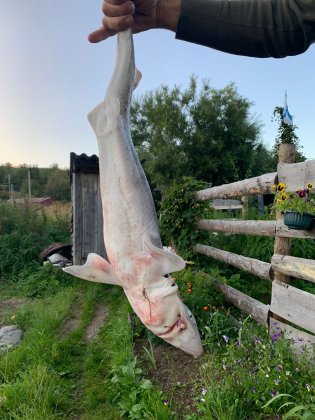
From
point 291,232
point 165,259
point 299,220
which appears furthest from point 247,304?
point 165,259

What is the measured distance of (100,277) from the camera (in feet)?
9.00

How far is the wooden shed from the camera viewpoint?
780 centimetres

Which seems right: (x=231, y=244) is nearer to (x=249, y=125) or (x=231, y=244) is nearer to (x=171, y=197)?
(x=171, y=197)

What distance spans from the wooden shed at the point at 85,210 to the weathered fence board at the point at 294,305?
16.8ft

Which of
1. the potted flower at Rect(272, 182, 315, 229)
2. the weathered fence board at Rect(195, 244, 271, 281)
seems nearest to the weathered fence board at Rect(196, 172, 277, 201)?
the potted flower at Rect(272, 182, 315, 229)

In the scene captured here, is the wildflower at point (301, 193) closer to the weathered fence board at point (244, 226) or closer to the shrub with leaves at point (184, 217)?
the weathered fence board at point (244, 226)

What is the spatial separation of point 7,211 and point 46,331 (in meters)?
5.67

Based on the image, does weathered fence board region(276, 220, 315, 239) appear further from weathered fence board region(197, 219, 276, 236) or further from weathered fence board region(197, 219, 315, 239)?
weathered fence board region(197, 219, 276, 236)

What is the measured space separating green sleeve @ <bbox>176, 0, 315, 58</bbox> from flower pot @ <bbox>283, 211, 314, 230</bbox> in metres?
1.42

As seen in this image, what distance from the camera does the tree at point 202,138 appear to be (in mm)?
20344

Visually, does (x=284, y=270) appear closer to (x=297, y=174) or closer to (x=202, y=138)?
(x=297, y=174)

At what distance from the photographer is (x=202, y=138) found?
20.2m

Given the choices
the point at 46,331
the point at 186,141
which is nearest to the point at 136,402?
the point at 46,331

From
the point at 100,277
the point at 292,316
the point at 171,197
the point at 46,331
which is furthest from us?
the point at 171,197
